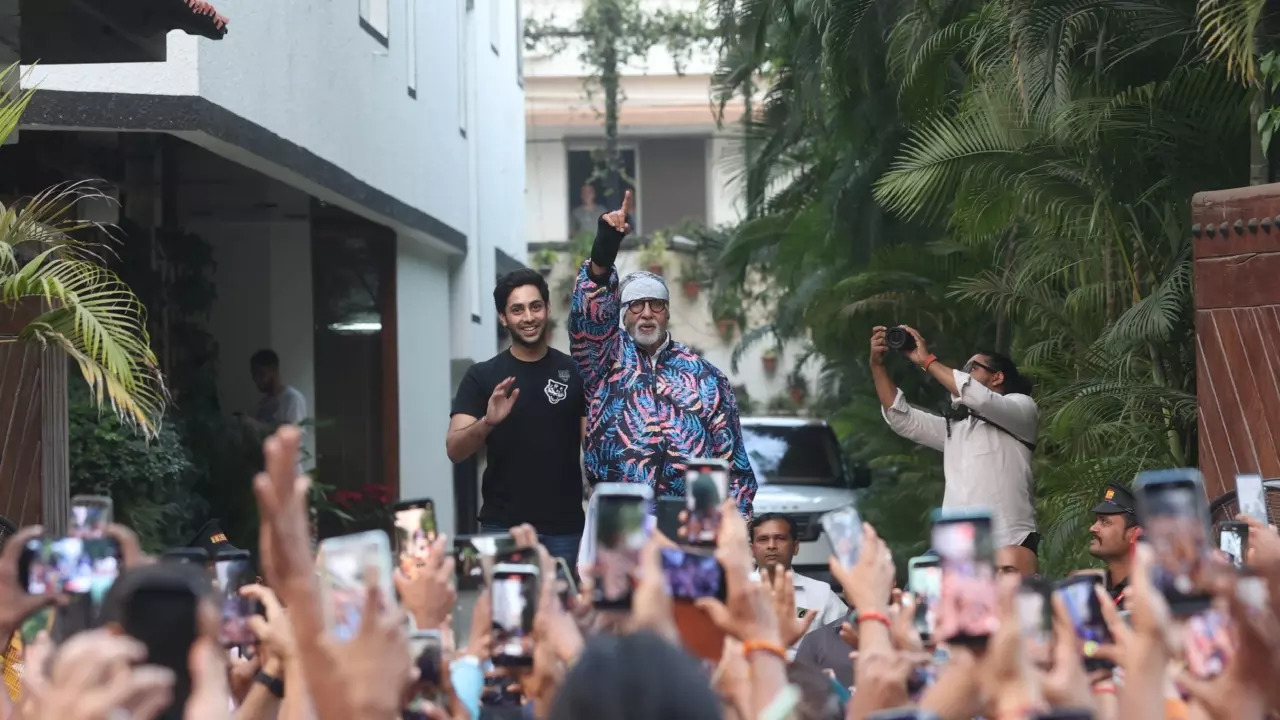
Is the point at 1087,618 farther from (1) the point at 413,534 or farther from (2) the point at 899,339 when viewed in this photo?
(2) the point at 899,339

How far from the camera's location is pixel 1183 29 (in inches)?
382

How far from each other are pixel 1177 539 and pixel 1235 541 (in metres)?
1.00

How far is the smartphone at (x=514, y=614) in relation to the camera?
12.4 ft

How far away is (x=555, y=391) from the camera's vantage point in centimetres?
723

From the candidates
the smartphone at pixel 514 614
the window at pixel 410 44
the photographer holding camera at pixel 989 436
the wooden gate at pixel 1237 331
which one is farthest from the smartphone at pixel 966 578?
the window at pixel 410 44

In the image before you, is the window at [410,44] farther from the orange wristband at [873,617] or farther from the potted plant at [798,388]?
the potted plant at [798,388]

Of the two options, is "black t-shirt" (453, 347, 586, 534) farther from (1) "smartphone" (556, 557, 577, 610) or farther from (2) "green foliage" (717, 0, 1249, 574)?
(2) "green foliage" (717, 0, 1249, 574)

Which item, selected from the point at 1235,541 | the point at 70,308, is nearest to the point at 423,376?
the point at 70,308

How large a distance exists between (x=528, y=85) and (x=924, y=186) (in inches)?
971

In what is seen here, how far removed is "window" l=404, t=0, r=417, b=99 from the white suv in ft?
14.0

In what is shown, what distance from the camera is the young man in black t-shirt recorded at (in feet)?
23.4

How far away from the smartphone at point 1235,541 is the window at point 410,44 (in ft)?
43.5

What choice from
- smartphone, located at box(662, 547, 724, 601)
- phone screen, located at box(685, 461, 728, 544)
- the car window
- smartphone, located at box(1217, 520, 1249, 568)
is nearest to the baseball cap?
smartphone, located at box(1217, 520, 1249, 568)

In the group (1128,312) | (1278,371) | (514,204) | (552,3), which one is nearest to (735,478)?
(1278,371)
